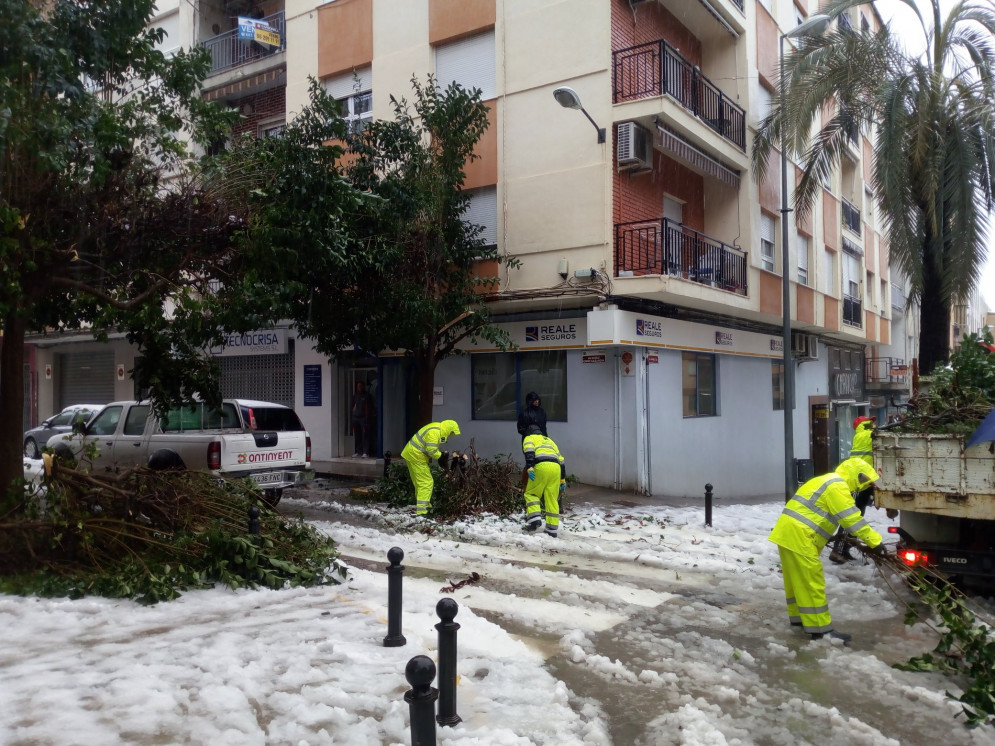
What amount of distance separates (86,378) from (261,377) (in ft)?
26.1

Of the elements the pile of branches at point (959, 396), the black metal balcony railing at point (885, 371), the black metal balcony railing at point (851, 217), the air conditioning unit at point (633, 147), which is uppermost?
the black metal balcony railing at point (851, 217)

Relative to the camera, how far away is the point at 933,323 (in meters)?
13.7

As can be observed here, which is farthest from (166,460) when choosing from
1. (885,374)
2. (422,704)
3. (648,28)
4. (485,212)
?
(885,374)

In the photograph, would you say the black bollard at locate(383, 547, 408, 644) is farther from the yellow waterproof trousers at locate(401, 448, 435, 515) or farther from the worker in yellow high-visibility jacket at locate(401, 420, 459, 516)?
the yellow waterproof trousers at locate(401, 448, 435, 515)

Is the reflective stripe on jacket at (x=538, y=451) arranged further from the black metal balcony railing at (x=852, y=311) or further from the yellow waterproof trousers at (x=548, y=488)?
the black metal balcony railing at (x=852, y=311)

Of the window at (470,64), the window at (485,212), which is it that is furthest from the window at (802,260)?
the window at (470,64)

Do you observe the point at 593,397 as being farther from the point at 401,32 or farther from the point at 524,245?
the point at 401,32

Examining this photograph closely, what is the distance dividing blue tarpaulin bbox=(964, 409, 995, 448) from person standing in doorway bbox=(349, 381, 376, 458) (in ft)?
43.5

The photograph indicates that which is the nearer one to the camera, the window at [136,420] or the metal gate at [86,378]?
the window at [136,420]

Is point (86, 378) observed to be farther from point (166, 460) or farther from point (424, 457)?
point (424, 457)

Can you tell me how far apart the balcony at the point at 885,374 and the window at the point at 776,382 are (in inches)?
405

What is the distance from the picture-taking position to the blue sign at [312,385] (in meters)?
17.9

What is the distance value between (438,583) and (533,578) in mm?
974

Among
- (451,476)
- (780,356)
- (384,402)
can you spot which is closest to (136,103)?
(451,476)
